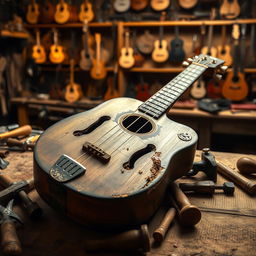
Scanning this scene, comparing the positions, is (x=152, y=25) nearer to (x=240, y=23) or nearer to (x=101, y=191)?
(x=240, y=23)

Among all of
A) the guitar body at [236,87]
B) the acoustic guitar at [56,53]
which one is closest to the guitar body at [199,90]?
the guitar body at [236,87]

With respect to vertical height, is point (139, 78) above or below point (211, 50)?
below

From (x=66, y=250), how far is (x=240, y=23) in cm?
340

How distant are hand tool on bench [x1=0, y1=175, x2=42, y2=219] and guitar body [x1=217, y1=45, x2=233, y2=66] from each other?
3077 millimetres

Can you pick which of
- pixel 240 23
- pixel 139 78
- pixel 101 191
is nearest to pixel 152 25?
pixel 139 78

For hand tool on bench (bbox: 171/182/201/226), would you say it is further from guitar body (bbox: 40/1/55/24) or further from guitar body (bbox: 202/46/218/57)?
guitar body (bbox: 40/1/55/24)

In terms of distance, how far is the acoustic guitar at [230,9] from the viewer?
3.50 meters

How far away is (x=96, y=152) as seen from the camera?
1046 mm

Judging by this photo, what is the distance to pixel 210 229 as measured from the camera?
3.28ft

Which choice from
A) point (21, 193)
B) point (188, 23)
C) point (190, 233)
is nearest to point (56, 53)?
point (188, 23)

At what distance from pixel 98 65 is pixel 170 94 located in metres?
2.65

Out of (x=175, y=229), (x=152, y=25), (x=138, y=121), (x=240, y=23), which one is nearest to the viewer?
(x=175, y=229)

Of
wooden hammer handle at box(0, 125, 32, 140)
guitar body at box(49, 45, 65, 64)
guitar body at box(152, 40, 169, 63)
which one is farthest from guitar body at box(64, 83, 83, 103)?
wooden hammer handle at box(0, 125, 32, 140)

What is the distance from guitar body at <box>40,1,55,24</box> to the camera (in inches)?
160
